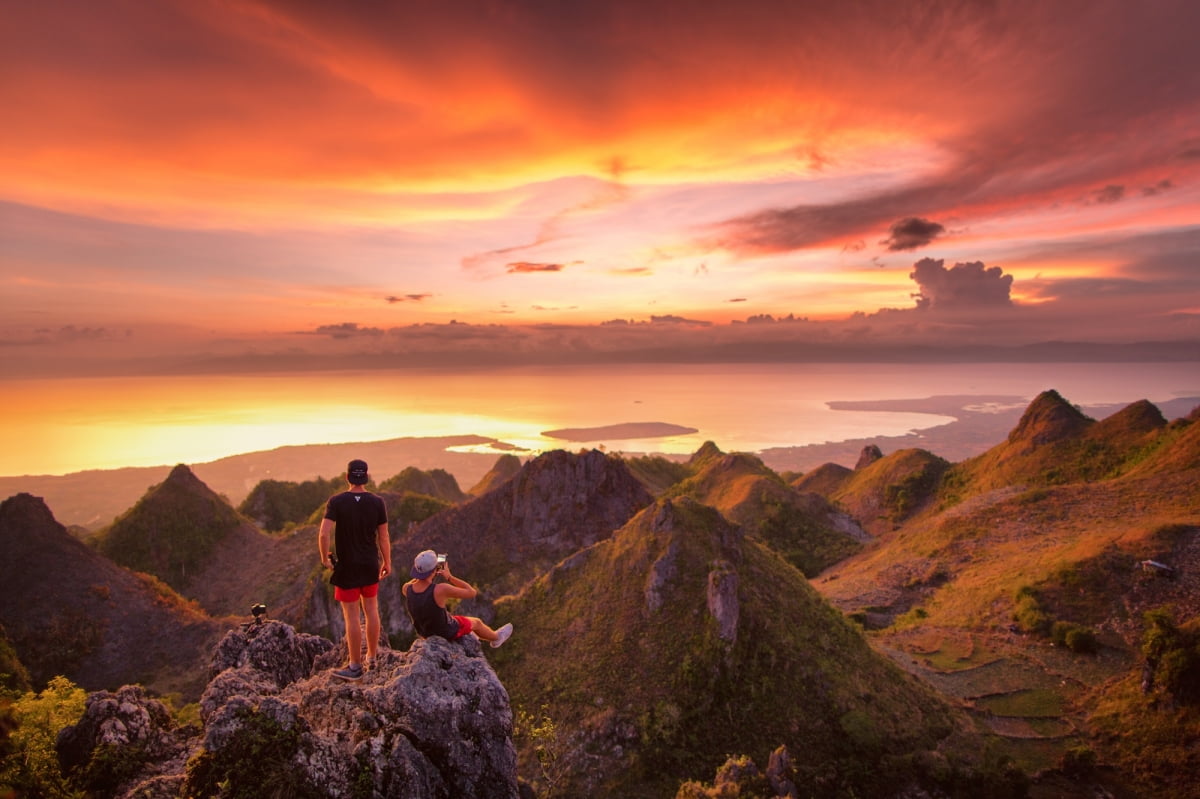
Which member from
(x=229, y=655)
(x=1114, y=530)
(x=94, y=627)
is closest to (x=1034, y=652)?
(x=1114, y=530)

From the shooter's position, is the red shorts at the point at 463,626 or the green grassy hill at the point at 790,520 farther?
the green grassy hill at the point at 790,520

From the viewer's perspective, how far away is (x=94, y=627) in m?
52.0

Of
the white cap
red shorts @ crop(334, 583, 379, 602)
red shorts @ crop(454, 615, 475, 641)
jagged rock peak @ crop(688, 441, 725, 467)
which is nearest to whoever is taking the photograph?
red shorts @ crop(334, 583, 379, 602)

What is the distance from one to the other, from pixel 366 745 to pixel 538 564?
4999 cm

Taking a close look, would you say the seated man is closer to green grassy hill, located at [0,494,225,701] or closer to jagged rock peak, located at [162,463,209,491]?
green grassy hill, located at [0,494,225,701]

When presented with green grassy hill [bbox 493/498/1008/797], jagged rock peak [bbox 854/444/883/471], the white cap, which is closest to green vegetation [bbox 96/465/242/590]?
green grassy hill [bbox 493/498/1008/797]

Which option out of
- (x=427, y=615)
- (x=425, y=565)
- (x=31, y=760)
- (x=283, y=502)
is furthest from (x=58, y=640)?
(x=425, y=565)

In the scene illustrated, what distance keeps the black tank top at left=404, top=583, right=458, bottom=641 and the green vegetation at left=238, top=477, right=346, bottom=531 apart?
95.8 metres

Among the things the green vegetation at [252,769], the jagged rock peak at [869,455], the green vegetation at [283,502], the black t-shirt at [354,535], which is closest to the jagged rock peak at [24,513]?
the green vegetation at [283,502]

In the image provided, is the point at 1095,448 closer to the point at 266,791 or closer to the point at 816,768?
the point at 816,768

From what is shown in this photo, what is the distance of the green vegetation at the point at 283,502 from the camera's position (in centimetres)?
10150

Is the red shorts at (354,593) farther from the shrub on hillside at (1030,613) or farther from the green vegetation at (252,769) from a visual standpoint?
Answer: the shrub on hillside at (1030,613)

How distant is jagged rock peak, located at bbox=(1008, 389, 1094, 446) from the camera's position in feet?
272

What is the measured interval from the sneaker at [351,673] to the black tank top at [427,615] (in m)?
1.65
